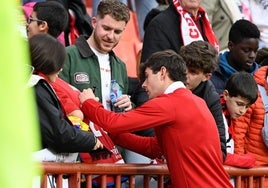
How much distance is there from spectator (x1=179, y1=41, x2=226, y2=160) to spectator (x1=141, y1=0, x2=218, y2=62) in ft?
2.54

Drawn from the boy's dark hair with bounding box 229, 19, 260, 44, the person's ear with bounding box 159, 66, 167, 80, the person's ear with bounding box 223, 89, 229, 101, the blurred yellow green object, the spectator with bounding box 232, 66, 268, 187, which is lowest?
the spectator with bounding box 232, 66, 268, 187

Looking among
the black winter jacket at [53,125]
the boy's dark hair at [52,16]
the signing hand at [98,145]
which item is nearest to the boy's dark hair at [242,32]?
the boy's dark hair at [52,16]

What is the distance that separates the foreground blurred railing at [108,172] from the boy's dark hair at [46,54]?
0.58 m

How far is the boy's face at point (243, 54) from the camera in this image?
758 cm

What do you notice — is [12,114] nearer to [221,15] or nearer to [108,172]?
[108,172]

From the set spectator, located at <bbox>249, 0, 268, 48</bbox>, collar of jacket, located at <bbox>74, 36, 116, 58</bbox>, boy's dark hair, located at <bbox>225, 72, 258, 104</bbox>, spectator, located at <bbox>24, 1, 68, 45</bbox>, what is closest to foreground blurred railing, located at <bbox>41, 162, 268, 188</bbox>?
boy's dark hair, located at <bbox>225, 72, 258, 104</bbox>

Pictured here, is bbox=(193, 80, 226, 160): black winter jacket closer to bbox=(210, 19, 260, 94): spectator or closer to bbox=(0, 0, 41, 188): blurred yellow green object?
bbox=(210, 19, 260, 94): spectator

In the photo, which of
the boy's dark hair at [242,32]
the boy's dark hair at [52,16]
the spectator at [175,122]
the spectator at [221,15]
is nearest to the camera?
the spectator at [175,122]

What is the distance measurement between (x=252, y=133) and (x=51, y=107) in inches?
105

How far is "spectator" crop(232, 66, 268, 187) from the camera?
6797 mm

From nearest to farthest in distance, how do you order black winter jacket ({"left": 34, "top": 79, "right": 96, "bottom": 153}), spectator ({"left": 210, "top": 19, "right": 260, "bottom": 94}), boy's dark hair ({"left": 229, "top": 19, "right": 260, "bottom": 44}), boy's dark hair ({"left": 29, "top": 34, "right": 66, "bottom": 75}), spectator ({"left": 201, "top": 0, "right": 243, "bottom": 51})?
1. black winter jacket ({"left": 34, "top": 79, "right": 96, "bottom": 153})
2. boy's dark hair ({"left": 29, "top": 34, "right": 66, "bottom": 75})
3. spectator ({"left": 210, "top": 19, "right": 260, "bottom": 94})
4. boy's dark hair ({"left": 229, "top": 19, "right": 260, "bottom": 44})
5. spectator ({"left": 201, "top": 0, "right": 243, "bottom": 51})

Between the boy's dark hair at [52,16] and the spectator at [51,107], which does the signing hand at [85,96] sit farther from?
the boy's dark hair at [52,16]

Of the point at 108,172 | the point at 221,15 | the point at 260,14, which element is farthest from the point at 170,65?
the point at 260,14

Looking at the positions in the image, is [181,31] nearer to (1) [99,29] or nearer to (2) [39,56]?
(1) [99,29]
